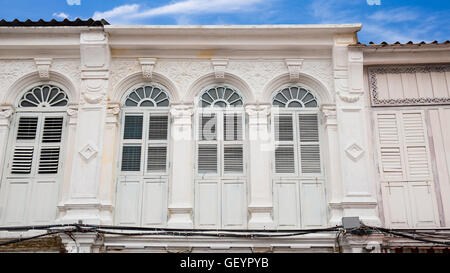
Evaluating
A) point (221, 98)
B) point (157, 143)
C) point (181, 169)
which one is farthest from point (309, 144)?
point (157, 143)

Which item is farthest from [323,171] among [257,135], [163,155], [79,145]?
[79,145]

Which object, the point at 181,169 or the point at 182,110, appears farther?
the point at 182,110

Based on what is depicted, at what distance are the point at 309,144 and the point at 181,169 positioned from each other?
2.29 meters

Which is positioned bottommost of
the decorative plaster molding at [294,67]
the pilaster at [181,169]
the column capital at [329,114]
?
the pilaster at [181,169]

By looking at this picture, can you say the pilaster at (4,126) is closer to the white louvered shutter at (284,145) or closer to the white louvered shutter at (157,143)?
the white louvered shutter at (157,143)

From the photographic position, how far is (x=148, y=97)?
9578 mm

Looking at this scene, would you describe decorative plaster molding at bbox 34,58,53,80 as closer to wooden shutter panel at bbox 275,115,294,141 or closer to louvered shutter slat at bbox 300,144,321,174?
wooden shutter panel at bbox 275,115,294,141

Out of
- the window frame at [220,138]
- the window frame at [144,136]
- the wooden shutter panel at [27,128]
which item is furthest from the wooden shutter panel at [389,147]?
the wooden shutter panel at [27,128]

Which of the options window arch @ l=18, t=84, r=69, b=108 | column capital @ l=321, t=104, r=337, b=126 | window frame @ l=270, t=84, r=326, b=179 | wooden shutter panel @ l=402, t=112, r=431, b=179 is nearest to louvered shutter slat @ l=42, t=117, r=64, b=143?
window arch @ l=18, t=84, r=69, b=108

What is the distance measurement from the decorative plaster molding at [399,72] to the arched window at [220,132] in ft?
7.84

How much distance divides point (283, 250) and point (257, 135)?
6.66ft

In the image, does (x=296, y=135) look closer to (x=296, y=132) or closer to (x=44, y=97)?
(x=296, y=132)

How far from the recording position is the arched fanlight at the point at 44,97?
31.2 feet
